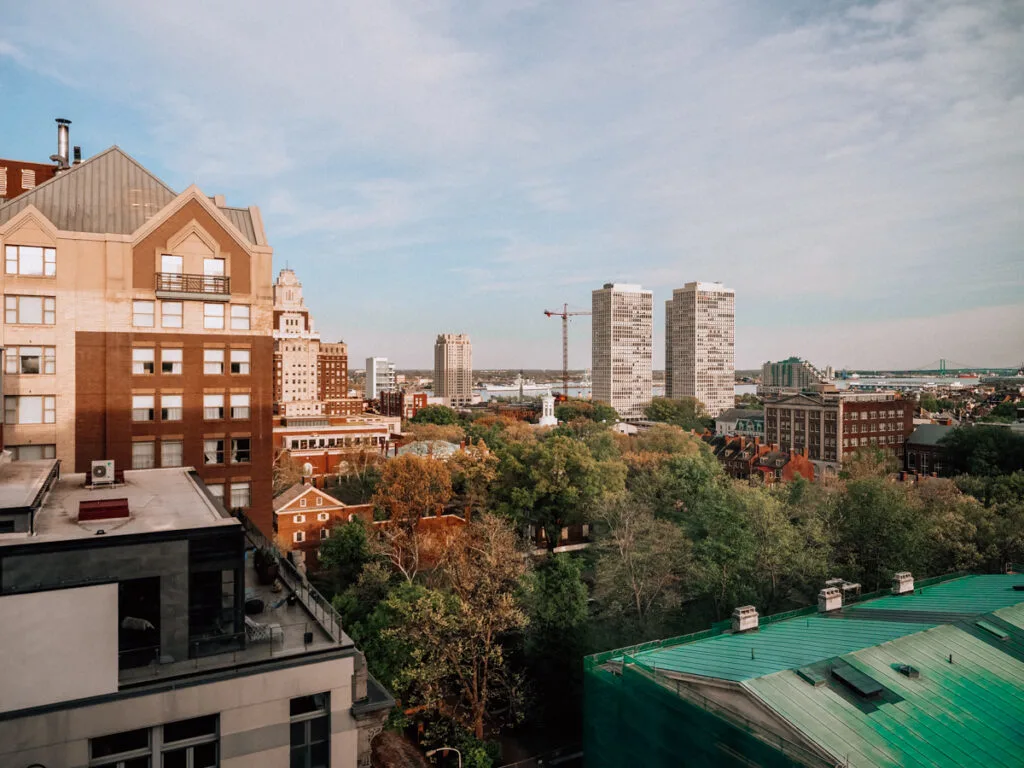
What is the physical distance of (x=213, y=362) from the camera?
2866 centimetres

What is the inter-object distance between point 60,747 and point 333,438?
9247 centimetres

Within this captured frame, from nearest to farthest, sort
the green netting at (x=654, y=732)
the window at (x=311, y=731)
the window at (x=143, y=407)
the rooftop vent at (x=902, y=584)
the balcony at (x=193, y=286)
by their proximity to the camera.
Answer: the window at (x=311, y=731) → the green netting at (x=654, y=732) → the balcony at (x=193, y=286) → the window at (x=143, y=407) → the rooftop vent at (x=902, y=584)

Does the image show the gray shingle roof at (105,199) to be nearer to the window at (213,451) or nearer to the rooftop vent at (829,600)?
the window at (213,451)

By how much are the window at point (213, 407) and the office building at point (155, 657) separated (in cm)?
1087

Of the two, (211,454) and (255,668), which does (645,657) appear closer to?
(255,668)

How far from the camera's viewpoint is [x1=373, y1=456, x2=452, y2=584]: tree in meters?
54.0

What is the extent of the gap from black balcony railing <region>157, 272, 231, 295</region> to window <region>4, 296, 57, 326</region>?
3962mm

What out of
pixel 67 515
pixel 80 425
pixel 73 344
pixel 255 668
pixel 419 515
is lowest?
pixel 419 515

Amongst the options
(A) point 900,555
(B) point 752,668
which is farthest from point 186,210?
(A) point 900,555

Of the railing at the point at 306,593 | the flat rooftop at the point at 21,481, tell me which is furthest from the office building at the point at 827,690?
the flat rooftop at the point at 21,481

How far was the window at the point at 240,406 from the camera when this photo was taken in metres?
29.2

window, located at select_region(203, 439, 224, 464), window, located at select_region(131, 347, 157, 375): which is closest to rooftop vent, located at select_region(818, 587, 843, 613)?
window, located at select_region(203, 439, 224, 464)

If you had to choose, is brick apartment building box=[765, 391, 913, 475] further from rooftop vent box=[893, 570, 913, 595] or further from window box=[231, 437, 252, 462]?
window box=[231, 437, 252, 462]

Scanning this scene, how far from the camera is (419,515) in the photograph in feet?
198
